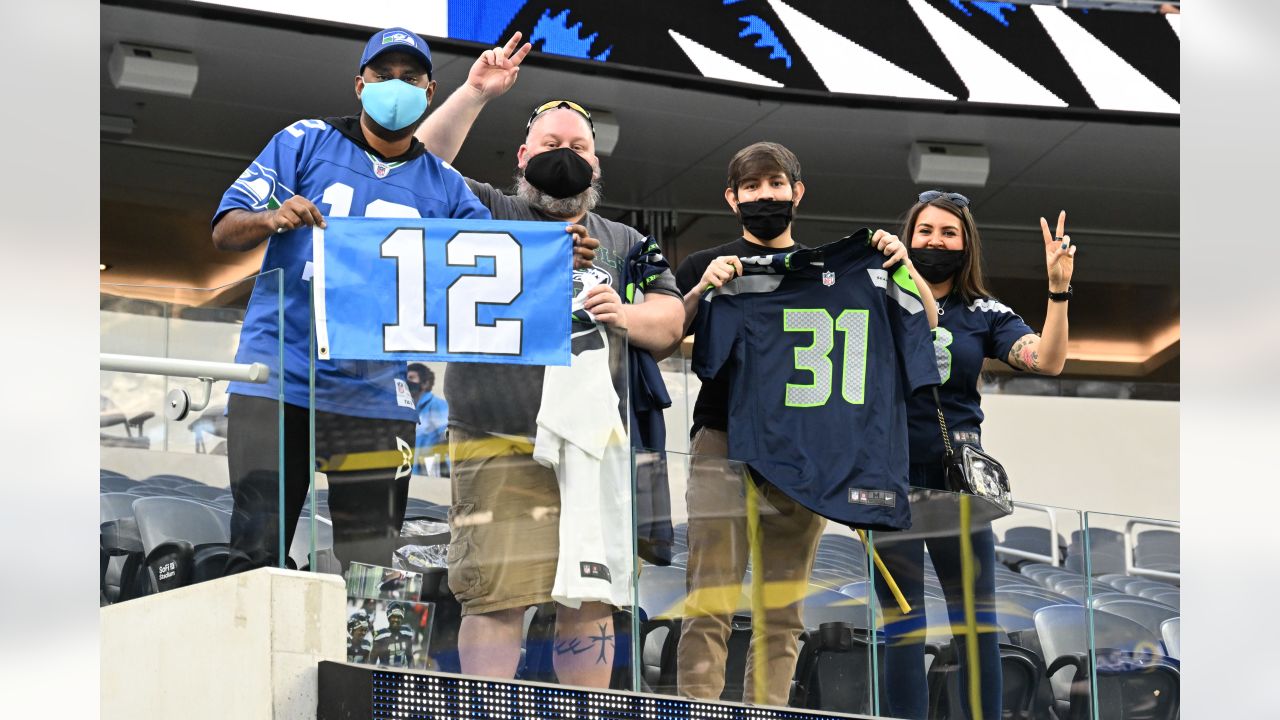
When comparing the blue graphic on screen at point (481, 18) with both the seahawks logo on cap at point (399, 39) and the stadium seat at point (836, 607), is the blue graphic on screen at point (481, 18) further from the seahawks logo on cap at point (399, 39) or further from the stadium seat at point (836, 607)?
the stadium seat at point (836, 607)

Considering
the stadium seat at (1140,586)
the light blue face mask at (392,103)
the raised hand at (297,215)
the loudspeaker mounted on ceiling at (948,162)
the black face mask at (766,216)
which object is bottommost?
the stadium seat at (1140,586)

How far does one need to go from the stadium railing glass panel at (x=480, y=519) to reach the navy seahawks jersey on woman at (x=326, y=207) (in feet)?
0.03

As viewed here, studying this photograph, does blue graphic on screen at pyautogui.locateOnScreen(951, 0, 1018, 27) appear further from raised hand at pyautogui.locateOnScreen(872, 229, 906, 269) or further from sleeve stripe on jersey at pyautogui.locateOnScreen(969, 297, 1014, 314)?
raised hand at pyautogui.locateOnScreen(872, 229, 906, 269)

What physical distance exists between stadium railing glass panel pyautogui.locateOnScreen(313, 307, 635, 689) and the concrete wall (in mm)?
64

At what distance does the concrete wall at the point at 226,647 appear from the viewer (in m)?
3.07

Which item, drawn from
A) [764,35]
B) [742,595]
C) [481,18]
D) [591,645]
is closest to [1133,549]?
[742,595]

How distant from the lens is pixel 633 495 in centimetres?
330

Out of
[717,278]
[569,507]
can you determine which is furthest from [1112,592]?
[569,507]

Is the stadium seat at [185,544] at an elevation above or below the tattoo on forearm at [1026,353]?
below

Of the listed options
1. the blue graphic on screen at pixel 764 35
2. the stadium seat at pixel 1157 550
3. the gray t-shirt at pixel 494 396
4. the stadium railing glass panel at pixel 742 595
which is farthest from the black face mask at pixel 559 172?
the blue graphic on screen at pixel 764 35

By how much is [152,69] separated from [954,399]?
574cm

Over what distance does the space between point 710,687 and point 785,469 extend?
53 cm

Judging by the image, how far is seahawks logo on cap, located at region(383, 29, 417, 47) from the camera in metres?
3.57
